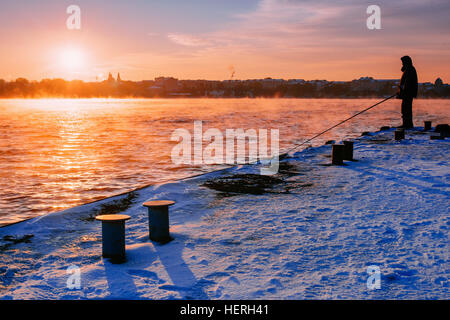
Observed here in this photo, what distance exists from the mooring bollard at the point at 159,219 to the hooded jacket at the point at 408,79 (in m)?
14.3

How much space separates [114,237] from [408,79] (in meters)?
15.3

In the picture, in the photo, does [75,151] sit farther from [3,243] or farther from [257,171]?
[3,243]

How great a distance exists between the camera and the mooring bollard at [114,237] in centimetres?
457

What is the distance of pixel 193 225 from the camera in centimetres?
600

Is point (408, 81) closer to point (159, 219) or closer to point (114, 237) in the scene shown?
point (159, 219)

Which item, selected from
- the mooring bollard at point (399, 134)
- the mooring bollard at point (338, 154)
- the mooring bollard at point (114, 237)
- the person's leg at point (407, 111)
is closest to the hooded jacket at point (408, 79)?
the person's leg at point (407, 111)

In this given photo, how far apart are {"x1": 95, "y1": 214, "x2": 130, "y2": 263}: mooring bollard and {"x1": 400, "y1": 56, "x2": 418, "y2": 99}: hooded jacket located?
49.4 feet

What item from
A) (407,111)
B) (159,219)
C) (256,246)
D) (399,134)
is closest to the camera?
(256,246)

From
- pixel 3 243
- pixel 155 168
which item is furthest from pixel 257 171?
pixel 3 243

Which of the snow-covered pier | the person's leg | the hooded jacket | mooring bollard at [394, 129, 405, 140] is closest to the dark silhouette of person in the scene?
the hooded jacket

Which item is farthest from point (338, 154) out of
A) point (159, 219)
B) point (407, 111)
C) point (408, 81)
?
point (407, 111)

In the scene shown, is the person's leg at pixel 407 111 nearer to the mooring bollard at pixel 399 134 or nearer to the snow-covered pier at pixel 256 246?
the mooring bollard at pixel 399 134

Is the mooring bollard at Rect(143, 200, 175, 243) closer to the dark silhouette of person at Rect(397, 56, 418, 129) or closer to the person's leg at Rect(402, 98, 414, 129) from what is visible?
the dark silhouette of person at Rect(397, 56, 418, 129)

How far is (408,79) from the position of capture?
16.3 metres
